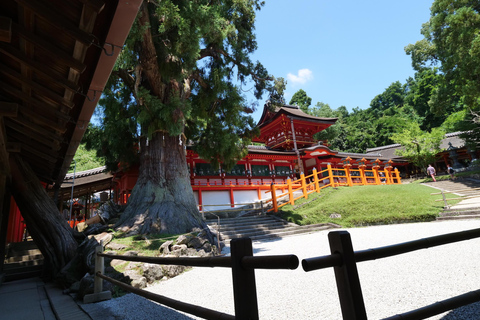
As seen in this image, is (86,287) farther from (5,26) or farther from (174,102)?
(174,102)

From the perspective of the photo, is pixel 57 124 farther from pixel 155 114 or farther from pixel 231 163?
pixel 231 163

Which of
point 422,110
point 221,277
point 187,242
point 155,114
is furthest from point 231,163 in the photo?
point 422,110

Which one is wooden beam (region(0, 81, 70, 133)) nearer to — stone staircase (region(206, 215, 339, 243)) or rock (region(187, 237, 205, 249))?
rock (region(187, 237, 205, 249))

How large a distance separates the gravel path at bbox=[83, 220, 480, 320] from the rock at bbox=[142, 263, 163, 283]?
21cm

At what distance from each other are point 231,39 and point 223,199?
8.88 meters

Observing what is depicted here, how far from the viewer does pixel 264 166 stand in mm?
17219

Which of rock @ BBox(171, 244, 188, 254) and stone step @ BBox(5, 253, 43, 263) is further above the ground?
rock @ BBox(171, 244, 188, 254)

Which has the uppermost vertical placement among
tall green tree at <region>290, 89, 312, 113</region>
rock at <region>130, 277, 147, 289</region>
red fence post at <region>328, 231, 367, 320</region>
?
tall green tree at <region>290, 89, 312, 113</region>

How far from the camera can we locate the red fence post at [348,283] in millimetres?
1024

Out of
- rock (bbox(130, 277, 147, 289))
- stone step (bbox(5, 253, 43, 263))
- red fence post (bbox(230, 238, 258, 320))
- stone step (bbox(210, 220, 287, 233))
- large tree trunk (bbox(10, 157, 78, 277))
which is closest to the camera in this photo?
red fence post (bbox(230, 238, 258, 320))

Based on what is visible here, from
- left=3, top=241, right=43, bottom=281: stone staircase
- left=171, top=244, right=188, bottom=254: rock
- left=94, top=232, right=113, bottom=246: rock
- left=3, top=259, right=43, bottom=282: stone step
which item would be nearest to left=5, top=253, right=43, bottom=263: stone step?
left=3, top=241, right=43, bottom=281: stone staircase

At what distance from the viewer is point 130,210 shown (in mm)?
7152

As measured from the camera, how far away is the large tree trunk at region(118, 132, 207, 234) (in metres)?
6.61

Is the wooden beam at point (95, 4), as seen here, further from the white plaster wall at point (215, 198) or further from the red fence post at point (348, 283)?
the white plaster wall at point (215, 198)
